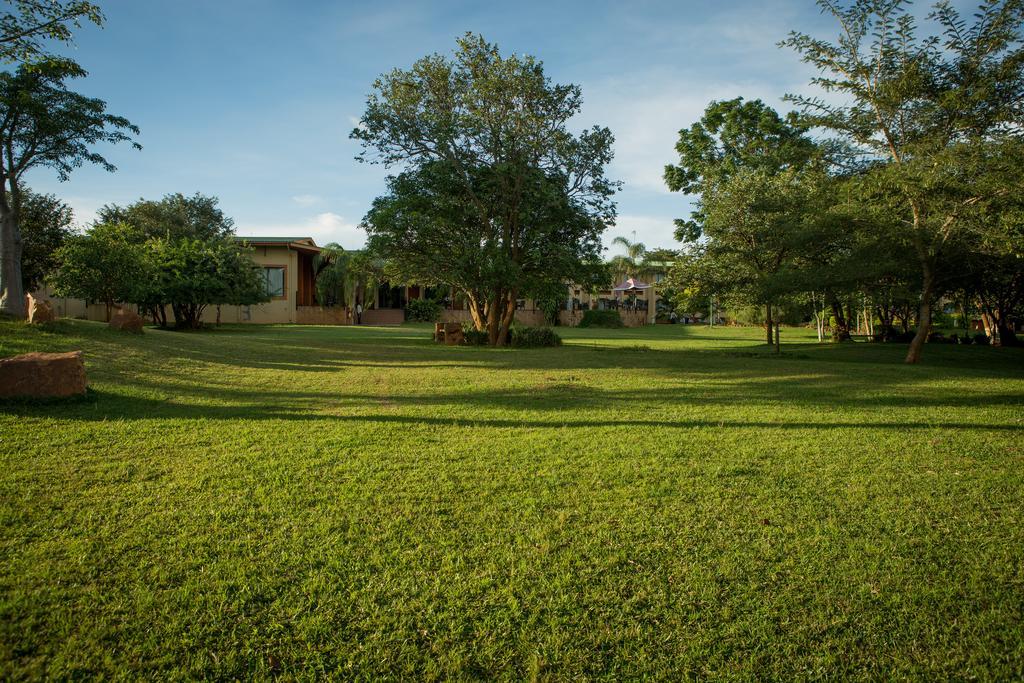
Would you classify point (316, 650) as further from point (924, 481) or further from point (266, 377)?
point (266, 377)

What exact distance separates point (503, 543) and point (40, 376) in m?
5.90

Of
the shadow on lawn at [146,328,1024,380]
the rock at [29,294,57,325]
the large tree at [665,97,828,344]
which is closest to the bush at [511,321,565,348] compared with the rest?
the shadow on lawn at [146,328,1024,380]

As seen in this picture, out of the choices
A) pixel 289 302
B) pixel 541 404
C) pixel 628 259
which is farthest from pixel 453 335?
pixel 628 259

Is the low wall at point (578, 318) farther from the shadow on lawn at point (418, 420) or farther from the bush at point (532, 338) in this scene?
the shadow on lawn at point (418, 420)

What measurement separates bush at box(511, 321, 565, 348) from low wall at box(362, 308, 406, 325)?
17694mm

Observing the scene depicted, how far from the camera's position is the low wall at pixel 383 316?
111 ft

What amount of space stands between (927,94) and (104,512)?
1586 centimetres

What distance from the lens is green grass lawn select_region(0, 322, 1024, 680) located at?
2.29m

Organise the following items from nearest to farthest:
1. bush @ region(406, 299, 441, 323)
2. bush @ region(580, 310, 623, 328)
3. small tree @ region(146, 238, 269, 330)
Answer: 1. small tree @ region(146, 238, 269, 330)
2. bush @ region(406, 299, 441, 323)
3. bush @ region(580, 310, 623, 328)

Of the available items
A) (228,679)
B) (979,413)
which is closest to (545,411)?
(228,679)

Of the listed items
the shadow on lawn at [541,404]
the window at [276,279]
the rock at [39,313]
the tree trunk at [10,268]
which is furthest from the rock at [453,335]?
the window at [276,279]

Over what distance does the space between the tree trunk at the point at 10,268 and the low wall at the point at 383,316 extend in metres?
20.9

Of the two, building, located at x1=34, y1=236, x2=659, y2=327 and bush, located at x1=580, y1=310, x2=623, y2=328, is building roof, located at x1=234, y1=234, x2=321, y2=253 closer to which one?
building, located at x1=34, y1=236, x2=659, y2=327

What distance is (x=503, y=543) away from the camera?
318 centimetres
